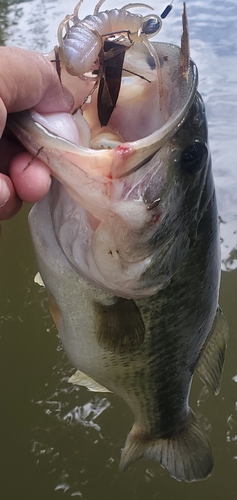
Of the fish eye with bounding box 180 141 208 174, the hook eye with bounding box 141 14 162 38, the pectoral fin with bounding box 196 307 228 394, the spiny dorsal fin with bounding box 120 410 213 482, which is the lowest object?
the spiny dorsal fin with bounding box 120 410 213 482

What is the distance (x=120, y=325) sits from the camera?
1.04m

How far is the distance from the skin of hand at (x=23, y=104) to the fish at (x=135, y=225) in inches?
0.9

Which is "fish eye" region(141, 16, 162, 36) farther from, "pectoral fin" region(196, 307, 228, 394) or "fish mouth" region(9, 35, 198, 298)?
"pectoral fin" region(196, 307, 228, 394)

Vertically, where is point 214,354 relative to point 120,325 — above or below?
below

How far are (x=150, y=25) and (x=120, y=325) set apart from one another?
57 cm

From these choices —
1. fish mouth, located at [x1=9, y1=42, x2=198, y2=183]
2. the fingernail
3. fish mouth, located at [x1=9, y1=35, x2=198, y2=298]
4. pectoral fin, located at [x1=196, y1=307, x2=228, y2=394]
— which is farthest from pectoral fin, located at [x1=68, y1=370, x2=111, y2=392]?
the fingernail

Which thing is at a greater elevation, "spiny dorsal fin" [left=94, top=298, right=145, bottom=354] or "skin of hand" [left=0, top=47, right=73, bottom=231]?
"skin of hand" [left=0, top=47, right=73, bottom=231]

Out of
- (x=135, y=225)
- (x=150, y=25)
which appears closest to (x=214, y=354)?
(x=135, y=225)

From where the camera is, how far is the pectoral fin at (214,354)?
1284 millimetres

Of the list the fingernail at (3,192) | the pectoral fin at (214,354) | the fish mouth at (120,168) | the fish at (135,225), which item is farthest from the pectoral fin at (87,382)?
the fingernail at (3,192)

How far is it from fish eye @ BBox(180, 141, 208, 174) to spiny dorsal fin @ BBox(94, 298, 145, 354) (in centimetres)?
31

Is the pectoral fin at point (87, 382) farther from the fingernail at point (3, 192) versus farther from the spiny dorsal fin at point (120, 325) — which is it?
the fingernail at point (3, 192)

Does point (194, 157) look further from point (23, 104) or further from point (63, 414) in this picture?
point (63, 414)

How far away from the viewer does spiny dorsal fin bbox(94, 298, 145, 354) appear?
102 centimetres
